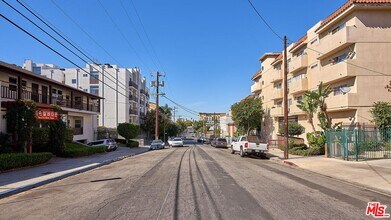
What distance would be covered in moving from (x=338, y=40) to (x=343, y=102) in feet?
18.1

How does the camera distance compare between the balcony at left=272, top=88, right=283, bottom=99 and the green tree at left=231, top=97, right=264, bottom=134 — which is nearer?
the balcony at left=272, top=88, right=283, bottom=99

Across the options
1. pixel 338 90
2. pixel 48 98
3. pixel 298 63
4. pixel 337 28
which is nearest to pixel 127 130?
pixel 48 98

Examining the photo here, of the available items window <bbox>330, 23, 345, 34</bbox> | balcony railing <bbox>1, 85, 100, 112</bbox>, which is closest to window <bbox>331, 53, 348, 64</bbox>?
window <bbox>330, 23, 345, 34</bbox>

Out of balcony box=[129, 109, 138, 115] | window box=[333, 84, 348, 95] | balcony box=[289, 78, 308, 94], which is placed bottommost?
balcony box=[129, 109, 138, 115]

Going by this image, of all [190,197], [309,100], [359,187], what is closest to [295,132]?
[309,100]

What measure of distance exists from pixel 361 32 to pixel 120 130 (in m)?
37.1

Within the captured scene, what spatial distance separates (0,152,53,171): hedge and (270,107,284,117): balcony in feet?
105

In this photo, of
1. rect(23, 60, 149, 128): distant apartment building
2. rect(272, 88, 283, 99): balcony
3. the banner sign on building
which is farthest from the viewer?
rect(23, 60, 149, 128): distant apartment building

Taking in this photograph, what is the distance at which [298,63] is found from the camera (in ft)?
126

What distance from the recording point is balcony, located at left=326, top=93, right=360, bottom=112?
2727 centimetres

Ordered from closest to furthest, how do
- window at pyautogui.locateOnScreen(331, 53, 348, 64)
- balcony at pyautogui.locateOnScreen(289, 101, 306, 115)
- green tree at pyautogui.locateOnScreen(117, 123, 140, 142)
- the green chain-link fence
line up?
the green chain-link fence → window at pyautogui.locateOnScreen(331, 53, 348, 64) → balcony at pyautogui.locateOnScreen(289, 101, 306, 115) → green tree at pyautogui.locateOnScreen(117, 123, 140, 142)

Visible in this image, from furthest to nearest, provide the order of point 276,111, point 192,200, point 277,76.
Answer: point 277,76, point 276,111, point 192,200

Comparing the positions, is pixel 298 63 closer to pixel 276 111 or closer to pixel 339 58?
pixel 339 58

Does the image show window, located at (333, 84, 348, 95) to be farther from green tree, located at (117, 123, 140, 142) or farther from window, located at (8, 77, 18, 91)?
green tree, located at (117, 123, 140, 142)
